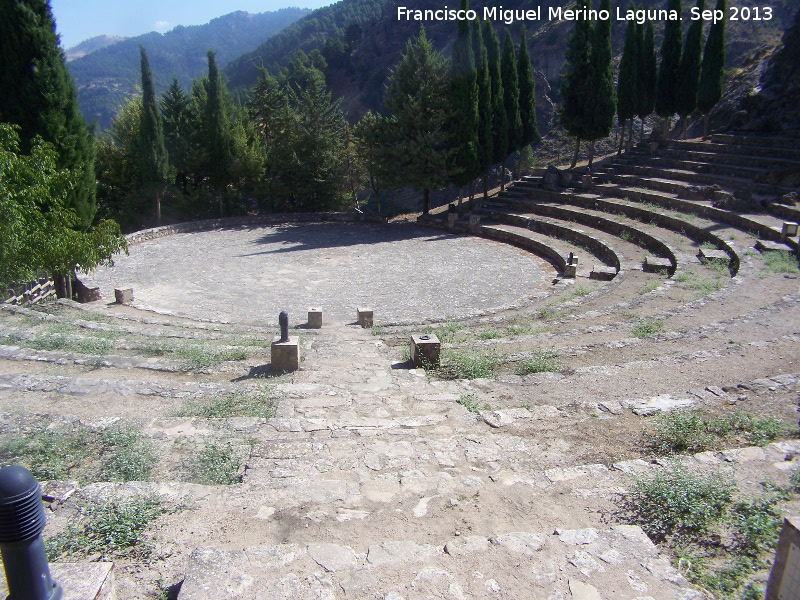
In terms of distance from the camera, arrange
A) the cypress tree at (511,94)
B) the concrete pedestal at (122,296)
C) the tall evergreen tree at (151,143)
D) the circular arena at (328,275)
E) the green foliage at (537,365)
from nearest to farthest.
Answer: the green foliage at (537,365) < the circular arena at (328,275) < the concrete pedestal at (122,296) < the tall evergreen tree at (151,143) < the cypress tree at (511,94)

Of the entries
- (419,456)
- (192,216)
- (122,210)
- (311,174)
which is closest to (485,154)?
(311,174)

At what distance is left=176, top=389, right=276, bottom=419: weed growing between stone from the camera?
7.01 metres

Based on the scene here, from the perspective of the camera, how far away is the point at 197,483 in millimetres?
5352

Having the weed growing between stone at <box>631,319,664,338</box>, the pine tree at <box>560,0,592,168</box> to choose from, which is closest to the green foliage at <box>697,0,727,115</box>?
the pine tree at <box>560,0,592,168</box>

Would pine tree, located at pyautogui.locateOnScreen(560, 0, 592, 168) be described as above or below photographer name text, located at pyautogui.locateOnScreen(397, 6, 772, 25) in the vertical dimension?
below

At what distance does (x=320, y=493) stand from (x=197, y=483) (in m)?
1.26

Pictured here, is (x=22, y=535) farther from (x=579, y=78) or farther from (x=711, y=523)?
(x=579, y=78)

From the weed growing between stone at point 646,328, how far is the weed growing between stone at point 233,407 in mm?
6943

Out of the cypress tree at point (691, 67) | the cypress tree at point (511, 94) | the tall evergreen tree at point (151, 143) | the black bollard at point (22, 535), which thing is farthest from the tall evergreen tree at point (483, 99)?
the black bollard at point (22, 535)

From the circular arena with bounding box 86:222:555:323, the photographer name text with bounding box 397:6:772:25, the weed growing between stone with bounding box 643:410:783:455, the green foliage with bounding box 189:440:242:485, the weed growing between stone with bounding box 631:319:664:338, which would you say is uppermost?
the photographer name text with bounding box 397:6:772:25

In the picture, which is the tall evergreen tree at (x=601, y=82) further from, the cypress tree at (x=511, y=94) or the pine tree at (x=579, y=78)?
the cypress tree at (x=511, y=94)

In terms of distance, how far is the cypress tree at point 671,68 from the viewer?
29.6 meters

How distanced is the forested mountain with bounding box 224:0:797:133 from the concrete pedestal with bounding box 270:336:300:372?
33324 mm

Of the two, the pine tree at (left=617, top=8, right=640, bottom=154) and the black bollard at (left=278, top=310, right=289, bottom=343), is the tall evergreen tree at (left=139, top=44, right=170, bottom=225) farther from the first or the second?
the pine tree at (left=617, top=8, right=640, bottom=154)
